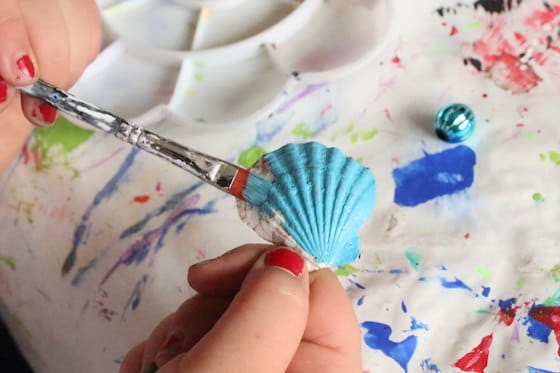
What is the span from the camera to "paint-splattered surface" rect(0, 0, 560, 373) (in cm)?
44

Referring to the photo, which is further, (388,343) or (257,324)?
(388,343)

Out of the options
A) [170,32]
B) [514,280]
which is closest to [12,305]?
[170,32]

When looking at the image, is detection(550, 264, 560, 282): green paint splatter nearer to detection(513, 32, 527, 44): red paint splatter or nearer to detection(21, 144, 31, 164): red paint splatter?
detection(513, 32, 527, 44): red paint splatter

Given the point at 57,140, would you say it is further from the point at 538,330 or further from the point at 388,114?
the point at 538,330

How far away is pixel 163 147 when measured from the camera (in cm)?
40

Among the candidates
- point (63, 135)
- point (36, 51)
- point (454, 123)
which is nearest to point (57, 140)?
point (63, 135)

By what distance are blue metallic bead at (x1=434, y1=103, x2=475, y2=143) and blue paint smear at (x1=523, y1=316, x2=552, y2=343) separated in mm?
145

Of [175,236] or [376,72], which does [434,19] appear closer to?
[376,72]

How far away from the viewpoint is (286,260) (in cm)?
35

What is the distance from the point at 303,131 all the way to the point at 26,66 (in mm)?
213

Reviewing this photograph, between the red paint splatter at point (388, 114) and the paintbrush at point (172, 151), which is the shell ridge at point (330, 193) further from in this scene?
the red paint splatter at point (388, 114)

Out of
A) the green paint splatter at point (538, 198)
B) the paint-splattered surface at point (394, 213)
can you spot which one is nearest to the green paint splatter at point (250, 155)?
the paint-splattered surface at point (394, 213)

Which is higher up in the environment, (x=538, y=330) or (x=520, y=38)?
(x=520, y=38)

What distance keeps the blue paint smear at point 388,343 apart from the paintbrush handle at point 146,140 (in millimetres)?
143
